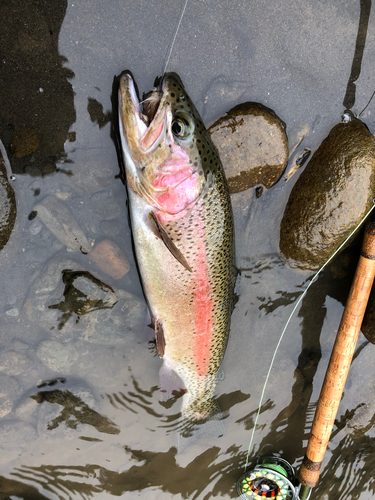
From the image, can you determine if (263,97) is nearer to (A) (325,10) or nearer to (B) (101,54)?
(A) (325,10)

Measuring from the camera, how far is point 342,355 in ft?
8.68

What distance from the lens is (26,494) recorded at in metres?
2.96

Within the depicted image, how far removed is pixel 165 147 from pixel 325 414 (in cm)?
247

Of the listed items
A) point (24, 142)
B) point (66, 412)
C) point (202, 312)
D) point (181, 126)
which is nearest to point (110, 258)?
point (202, 312)

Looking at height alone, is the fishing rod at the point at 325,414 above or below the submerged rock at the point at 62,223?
below

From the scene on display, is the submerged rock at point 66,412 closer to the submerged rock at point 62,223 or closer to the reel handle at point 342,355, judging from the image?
the submerged rock at point 62,223

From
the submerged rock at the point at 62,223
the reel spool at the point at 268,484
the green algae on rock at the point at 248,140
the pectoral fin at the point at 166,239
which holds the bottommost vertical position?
the reel spool at the point at 268,484

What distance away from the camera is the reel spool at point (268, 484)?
115 inches

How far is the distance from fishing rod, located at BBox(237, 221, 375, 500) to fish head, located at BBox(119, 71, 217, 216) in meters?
1.41

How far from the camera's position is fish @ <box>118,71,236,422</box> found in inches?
78.2

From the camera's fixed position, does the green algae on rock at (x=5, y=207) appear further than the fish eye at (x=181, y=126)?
Yes

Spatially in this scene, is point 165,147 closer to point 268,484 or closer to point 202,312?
point 202,312

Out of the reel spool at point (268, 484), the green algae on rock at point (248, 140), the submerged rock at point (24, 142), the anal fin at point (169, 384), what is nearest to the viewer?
the submerged rock at point (24, 142)

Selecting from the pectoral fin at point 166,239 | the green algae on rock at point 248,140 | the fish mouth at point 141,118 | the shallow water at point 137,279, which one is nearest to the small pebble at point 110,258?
the shallow water at point 137,279
